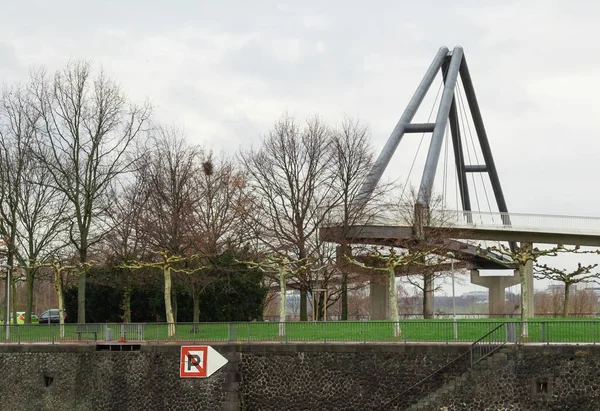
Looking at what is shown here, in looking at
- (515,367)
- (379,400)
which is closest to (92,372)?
(379,400)

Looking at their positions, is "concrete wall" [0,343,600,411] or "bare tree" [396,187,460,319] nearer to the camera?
"concrete wall" [0,343,600,411]

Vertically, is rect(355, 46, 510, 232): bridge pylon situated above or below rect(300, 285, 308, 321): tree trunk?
above

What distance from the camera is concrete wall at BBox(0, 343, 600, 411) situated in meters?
30.6

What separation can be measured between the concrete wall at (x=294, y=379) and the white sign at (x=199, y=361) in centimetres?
26

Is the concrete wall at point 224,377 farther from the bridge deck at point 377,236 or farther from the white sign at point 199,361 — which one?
the bridge deck at point 377,236

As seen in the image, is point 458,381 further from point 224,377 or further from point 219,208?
point 219,208

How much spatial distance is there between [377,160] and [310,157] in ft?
15.3

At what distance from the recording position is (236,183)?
63.6 meters

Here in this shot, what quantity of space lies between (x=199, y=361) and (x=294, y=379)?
3.64m

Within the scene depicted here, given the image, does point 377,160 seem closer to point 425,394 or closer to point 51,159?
point 51,159

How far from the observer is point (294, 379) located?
34031 millimetres

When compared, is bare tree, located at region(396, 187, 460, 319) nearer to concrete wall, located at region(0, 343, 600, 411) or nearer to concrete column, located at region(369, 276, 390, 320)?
concrete column, located at region(369, 276, 390, 320)

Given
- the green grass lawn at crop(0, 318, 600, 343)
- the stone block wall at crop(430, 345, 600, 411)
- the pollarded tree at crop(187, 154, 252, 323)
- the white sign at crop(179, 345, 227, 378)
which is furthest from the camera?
the pollarded tree at crop(187, 154, 252, 323)

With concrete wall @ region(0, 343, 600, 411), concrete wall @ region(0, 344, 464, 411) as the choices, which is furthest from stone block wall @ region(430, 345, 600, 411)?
concrete wall @ region(0, 344, 464, 411)
